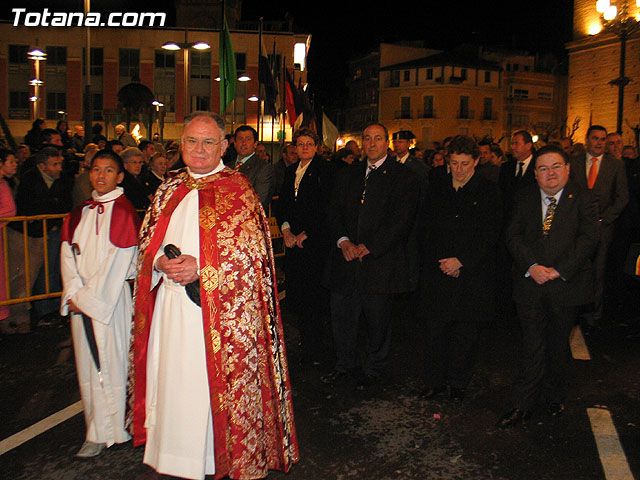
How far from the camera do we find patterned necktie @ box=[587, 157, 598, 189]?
8172 mm

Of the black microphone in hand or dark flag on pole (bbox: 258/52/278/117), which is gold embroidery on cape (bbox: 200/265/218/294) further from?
dark flag on pole (bbox: 258/52/278/117)

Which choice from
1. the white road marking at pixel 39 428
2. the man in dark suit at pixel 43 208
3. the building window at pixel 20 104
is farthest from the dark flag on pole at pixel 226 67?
the building window at pixel 20 104

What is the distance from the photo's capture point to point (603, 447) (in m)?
4.59

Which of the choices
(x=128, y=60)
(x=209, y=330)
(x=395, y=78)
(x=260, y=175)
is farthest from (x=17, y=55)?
(x=209, y=330)

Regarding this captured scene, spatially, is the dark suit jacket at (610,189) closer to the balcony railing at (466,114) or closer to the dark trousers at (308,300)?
the dark trousers at (308,300)

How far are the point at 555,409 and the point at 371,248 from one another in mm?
1946

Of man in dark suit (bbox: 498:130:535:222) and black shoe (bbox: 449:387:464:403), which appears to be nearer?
black shoe (bbox: 449:387:464:403)

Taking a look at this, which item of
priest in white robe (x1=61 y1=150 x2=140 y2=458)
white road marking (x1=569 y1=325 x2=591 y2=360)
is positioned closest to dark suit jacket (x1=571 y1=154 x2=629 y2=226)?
white road marking (x1=569 y1=325 x2=591 y2=360)

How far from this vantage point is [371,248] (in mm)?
5781

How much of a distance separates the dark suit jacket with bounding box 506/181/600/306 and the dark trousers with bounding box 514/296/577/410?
0.08 m

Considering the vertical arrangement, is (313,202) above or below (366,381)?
above

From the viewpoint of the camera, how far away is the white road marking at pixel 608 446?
13.8 ft

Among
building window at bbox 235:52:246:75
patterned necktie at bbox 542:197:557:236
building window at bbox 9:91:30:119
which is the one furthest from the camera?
building window at bbox 235:52:246:75

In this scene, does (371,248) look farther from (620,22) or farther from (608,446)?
(620,22)
